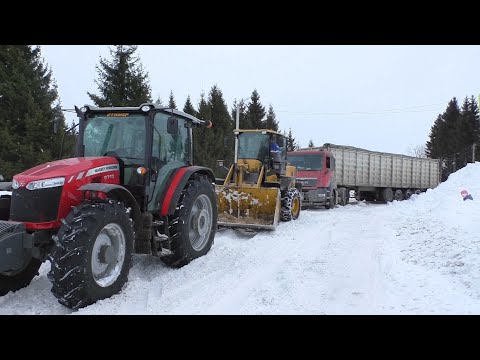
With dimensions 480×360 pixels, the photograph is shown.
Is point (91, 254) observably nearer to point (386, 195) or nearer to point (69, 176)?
point (69, 176)

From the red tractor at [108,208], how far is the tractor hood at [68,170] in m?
0.01

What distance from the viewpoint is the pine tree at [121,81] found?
17656 mm

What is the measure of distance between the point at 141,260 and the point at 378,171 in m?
17.6

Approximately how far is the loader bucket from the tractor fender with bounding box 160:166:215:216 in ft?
10.8

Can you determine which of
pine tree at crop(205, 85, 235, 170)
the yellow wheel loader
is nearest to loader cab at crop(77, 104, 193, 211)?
the yellow wheel loader

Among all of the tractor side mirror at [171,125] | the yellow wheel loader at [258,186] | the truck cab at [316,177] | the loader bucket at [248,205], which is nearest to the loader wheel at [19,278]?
the tractor side mirror at [171,125]

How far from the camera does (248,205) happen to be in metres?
9.33

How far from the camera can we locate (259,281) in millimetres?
5035

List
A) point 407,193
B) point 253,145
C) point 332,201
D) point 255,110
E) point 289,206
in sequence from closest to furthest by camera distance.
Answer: point 289,206, point 253,145, point 332,201, point 407,193, point 255,110

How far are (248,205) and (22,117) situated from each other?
41.3 feet

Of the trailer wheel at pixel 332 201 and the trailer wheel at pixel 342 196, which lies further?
the trailer wheel at pixel 342 196

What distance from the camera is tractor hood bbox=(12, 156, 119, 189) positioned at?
13.6 ft

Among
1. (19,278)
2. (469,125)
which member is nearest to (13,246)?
(19,278)

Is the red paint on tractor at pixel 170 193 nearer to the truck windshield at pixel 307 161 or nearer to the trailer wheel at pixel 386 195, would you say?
the truck windshield at pixel 307 161
